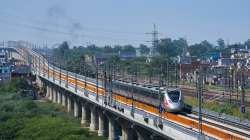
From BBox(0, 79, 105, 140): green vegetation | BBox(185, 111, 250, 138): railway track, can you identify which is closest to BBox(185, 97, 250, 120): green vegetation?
BBox(185, 111, 250, 138): railway track

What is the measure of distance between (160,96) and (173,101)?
1398 millimetres

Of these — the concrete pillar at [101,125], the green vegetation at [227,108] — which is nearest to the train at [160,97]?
the green vegetation at [227,108]

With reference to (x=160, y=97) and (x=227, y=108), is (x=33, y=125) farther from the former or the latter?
(x=227, y=108)

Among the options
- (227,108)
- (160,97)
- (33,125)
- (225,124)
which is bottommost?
(33,125)

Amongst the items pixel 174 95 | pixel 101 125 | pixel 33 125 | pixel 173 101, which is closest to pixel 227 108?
pixel 174 95

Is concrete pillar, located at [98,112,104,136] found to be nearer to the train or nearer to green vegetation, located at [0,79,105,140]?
green vegetation, located at [0,79,105,140]

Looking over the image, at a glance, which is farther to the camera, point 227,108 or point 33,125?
point 33,125

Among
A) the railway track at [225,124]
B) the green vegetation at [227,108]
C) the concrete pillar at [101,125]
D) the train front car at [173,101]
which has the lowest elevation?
the concrete pillar at [101,125]

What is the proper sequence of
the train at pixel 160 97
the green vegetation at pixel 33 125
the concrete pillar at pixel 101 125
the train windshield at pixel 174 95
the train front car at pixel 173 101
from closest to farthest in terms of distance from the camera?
the train front car at pixel 173 101, the train at pixel 160 97, the train windshield at pixel 174 95, the green vegetation at pixel 33 125, the concrete pillar at pixel 101 125

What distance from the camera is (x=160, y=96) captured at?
3897 cm

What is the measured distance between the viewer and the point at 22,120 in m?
57.7

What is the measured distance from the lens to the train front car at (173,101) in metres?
37.7

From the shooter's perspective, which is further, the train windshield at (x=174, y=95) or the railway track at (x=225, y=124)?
the train windshield at (x=174, y=95)

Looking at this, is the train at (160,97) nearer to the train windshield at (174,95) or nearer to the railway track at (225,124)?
the train windshield at (174,95)
